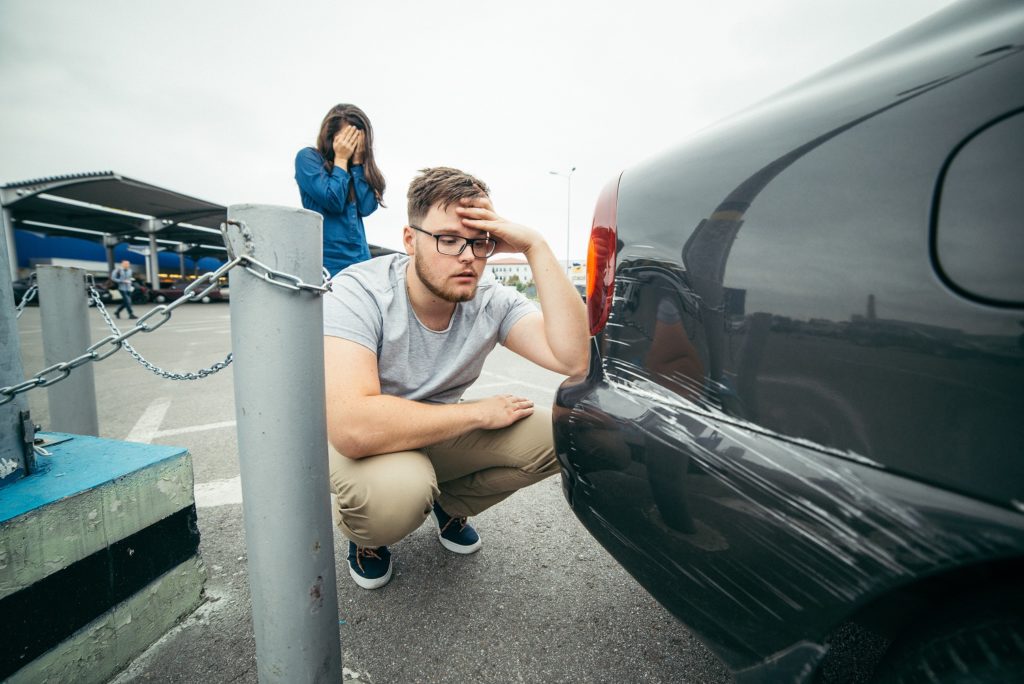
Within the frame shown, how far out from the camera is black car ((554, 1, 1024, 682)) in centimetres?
56

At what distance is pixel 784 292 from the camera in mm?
712

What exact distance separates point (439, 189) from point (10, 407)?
1362mm

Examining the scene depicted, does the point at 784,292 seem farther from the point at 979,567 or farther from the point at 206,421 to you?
the point at 206,421

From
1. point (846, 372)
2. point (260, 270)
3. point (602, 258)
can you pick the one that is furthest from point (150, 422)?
point (846, 372)

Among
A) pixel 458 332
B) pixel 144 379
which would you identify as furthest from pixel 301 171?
pixel 144 379

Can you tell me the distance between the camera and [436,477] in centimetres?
190

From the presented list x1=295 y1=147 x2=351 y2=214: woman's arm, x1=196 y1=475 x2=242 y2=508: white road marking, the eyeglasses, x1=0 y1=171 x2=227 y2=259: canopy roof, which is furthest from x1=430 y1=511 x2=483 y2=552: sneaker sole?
x1=0 y1=171 x2=227 y2=259: canopy roof

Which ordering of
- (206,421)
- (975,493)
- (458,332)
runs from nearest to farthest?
(975,493)
(458,332)
(206,421)

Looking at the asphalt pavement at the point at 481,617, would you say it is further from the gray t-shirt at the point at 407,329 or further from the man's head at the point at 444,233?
the man's head at the point at 444,233

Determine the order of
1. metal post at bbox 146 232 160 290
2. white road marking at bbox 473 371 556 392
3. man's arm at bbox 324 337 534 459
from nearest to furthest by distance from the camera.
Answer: man's arm at bbox 324 337 534 459 < white road marking at bbox 473 371 556 392 < metal post at bbox 146 232 160 290

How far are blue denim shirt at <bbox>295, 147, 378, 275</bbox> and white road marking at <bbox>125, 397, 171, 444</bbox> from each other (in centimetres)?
168

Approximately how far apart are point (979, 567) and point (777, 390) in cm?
32

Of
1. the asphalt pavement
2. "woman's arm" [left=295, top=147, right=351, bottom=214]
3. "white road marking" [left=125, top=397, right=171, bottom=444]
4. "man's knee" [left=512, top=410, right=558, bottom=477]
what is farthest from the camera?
"white road marking" [left=125, top=397, right=171, bottom=444]

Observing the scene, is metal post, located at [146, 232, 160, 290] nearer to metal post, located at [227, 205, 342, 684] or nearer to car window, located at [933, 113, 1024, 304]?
metal post, located at [227, 205, 342, 684]
